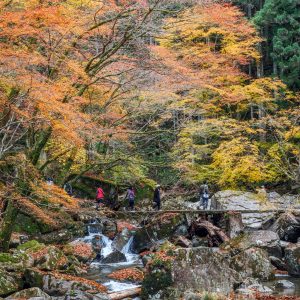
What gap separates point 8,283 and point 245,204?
11.9 meters

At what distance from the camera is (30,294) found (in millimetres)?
9211

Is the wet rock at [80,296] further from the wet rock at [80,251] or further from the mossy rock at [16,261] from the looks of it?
the wet rock at [80,251]

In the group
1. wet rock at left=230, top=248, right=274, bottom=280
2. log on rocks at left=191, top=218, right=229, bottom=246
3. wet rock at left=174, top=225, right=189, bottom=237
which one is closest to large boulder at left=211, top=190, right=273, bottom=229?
log on rocks at left=191, top=218, right=229, bottom=246

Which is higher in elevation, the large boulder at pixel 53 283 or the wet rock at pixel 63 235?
the large boulder at pixel 53 283

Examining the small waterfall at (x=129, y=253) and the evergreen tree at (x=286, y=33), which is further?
the evergreen tree at (x=286, y=33)

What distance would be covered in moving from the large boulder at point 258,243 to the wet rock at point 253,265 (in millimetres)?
833

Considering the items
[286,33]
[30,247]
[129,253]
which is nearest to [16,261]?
[30,247]

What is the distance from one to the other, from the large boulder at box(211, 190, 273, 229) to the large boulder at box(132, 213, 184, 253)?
7.94 ft

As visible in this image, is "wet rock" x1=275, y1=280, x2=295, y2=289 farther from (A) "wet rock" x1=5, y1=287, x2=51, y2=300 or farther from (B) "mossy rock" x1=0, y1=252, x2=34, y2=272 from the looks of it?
(B) "mossy rock" x1=0, y1=252, x2=34, y2=272

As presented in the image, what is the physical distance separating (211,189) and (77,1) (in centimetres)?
1443

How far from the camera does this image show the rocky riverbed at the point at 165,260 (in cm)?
996

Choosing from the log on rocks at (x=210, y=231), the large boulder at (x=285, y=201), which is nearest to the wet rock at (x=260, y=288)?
the log on rocks at (x=210, y=231)

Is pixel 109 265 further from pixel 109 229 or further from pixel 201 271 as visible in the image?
pixel 201 271

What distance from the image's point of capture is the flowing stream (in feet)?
39.1
